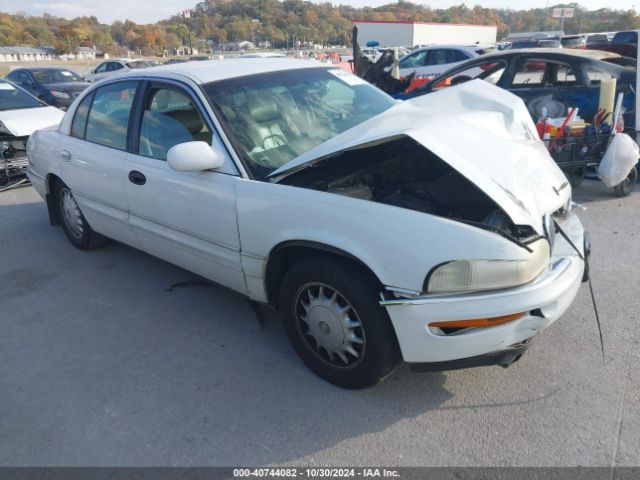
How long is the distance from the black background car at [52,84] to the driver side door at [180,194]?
12671 mm

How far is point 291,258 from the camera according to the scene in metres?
2.92

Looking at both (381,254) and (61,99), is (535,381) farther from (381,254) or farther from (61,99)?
(61,99)

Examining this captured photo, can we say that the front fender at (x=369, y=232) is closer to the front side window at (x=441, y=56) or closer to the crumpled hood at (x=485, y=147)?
the crumpled hood at (x=485, y=147)

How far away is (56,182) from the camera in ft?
16.4

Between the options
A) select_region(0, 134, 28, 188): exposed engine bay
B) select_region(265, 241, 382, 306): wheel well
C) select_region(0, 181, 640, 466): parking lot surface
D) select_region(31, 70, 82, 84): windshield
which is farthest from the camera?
select_region(31, 70, 82, 84): windshield

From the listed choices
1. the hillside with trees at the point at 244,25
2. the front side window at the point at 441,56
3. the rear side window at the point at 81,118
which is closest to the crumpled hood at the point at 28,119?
the rear side window at the point at 81,118

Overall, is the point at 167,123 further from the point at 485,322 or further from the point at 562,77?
the point at 562,77

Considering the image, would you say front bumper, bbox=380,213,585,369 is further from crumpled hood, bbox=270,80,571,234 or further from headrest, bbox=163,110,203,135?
headrest, bbox=163,110,203,135

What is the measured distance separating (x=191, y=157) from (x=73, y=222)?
105 inches

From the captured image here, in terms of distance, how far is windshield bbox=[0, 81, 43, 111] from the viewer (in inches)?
319

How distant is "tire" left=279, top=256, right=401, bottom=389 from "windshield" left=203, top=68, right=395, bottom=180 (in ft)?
2.26

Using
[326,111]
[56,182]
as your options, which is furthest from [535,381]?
[56,182]

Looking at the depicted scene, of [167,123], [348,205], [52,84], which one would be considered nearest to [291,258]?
[348,205]

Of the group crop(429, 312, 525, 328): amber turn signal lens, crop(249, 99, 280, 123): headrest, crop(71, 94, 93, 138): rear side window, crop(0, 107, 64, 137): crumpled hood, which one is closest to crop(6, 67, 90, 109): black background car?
crop(0, 107, 64, 137): crumpled hood
